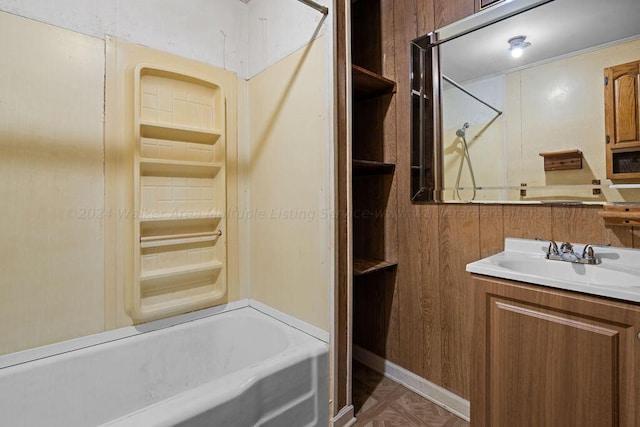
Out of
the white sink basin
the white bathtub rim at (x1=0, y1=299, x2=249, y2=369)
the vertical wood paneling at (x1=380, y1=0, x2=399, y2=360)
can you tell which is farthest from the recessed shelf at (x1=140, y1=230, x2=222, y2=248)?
the white sink basin

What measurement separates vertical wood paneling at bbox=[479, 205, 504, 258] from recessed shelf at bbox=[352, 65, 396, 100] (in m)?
0.98

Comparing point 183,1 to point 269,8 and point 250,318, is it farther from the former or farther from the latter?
point 250,318

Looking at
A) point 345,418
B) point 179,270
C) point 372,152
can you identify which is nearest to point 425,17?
point 372,152

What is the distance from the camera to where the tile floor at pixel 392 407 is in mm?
1710

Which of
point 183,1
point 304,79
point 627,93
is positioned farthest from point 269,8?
point 627,93

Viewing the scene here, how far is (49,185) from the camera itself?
1.53 m

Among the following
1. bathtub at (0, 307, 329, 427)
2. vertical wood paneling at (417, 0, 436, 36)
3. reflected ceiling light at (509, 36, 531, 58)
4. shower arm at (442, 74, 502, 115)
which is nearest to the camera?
bathtub at (0, 307, 329, 427)

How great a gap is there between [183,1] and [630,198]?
8.41 feet

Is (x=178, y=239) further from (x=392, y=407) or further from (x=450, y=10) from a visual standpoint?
(x=450, y=10)

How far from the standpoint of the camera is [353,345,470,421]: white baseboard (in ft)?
5.80

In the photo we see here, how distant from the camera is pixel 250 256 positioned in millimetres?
2266

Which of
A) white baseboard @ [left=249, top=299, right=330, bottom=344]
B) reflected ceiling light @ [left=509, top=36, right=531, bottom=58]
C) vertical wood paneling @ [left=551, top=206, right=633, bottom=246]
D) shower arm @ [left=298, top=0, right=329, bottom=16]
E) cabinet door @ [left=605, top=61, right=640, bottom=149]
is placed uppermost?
shower arm @ [left=298, top=0, right=329, bottom=16]

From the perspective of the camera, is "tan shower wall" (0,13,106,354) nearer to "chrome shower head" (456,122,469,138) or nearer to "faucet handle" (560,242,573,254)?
"chrome shower head" (456,122,469,138)

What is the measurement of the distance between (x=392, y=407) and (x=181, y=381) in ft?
4.09
